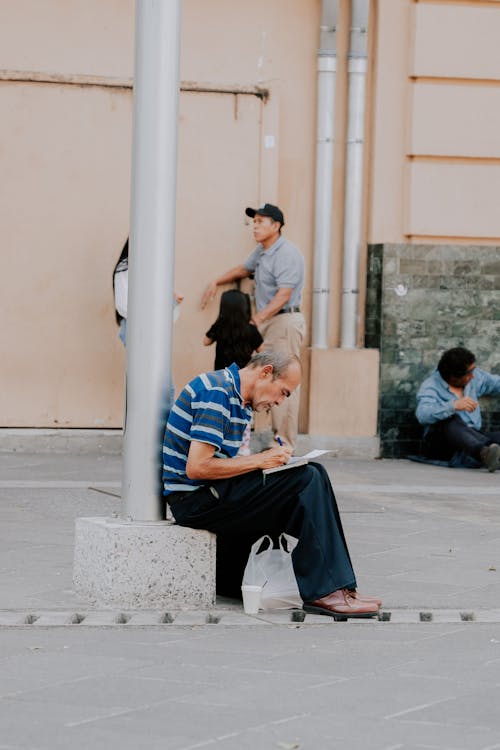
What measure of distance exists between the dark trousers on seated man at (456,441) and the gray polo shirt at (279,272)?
4.93ft

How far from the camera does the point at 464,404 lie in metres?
11.6

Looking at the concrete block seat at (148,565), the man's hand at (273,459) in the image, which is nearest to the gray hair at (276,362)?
the man's hand at (273,459)

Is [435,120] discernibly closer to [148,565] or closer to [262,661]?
[148,565]

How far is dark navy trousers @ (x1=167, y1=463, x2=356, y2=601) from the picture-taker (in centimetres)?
620

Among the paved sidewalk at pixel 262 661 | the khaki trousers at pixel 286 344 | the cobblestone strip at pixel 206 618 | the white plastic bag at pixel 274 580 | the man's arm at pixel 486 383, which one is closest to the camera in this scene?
the paved sidewalk at pixel 262 661

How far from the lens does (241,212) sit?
11.8 m

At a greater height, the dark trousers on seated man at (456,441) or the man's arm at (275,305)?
the man's arm at (275,305)

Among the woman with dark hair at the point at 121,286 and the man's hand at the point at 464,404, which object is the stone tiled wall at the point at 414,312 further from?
the woman with dark hair at the point at 121,286

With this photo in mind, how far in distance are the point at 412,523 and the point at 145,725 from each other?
4368 millimetres

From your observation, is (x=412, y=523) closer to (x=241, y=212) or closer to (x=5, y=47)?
(x=241, y=212)

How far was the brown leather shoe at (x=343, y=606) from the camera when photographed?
243 inches

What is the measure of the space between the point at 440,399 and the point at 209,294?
1.92 meters

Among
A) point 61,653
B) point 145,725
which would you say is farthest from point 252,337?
point 145,725

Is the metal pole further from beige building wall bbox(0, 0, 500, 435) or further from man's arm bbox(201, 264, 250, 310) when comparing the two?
beige building wall bbox(0, 0, 500, 435)
